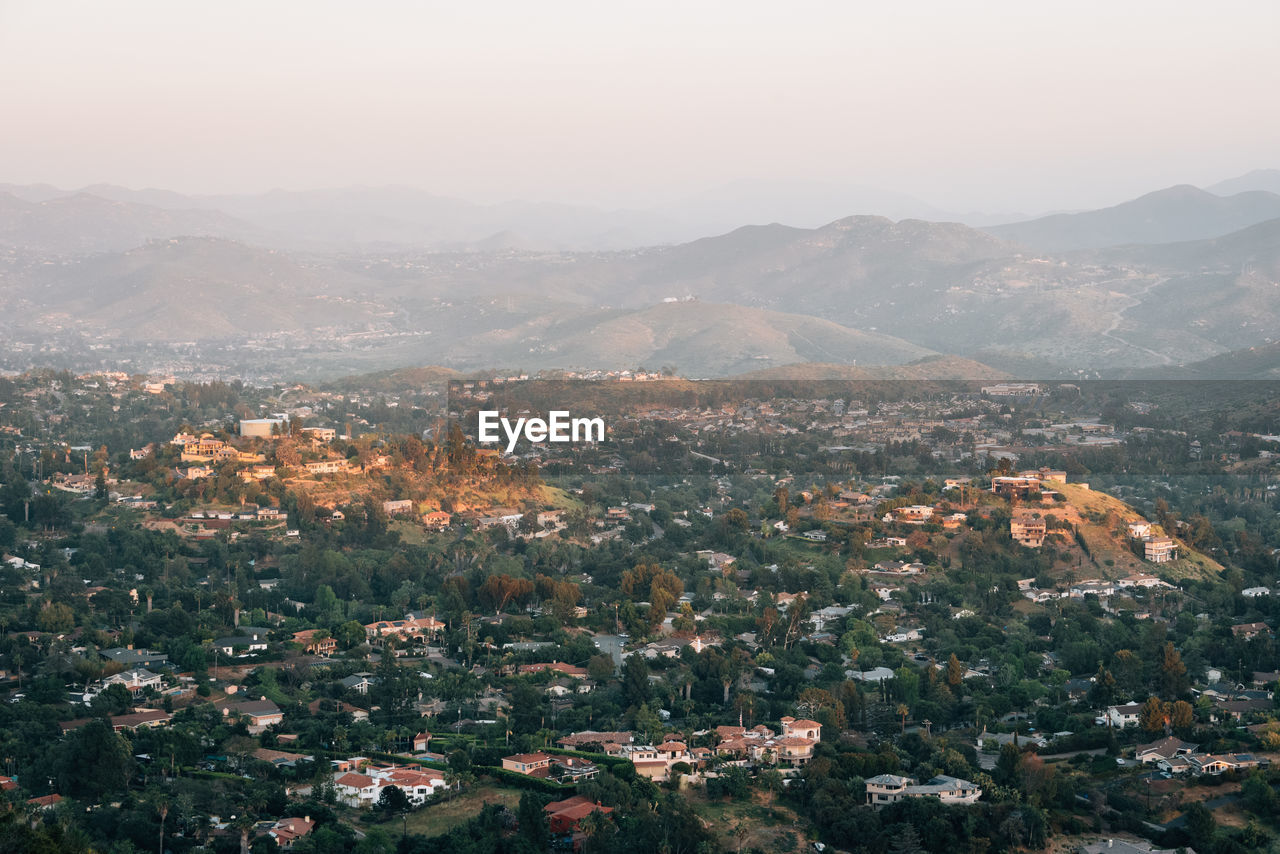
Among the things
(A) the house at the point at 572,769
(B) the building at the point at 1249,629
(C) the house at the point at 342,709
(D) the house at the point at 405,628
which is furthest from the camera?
(D) the house at the point at 405,628

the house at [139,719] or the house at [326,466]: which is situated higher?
the house at [326,466]

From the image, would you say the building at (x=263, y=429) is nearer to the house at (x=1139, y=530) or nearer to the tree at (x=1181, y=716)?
the house at (x=1139, y=530)

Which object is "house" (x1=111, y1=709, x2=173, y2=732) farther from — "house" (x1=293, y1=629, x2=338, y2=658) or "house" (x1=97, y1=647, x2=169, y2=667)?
"house" (x1=293, y1=629, x2=338, y2=658)

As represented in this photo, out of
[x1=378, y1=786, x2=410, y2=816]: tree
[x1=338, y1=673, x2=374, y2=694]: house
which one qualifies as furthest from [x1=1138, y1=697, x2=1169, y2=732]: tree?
[x1=338, y1=673, x2=374, y2=694]: house

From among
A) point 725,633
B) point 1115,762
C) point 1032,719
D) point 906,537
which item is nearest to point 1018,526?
point 906,537

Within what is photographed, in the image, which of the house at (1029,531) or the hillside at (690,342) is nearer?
the house at (1029,531)

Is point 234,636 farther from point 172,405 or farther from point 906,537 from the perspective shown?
point 172,405

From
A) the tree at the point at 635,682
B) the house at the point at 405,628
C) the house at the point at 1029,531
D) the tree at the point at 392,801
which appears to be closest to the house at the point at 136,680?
the house at the point at 405,628

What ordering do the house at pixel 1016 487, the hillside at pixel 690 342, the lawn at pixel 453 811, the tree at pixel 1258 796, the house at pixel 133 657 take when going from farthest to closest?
the hillside at pixel 690 342, the house at pixel 1016 487, the house at pixel 133 657, the tree at pixel 1258 796, the lawn at pixel 453 811
